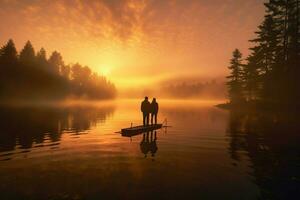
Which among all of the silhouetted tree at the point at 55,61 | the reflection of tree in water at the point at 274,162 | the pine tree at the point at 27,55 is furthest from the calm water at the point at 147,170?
the silhouetted tree at the point at 55,61

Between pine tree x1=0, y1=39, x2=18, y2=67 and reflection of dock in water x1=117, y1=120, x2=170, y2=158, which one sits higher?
pine tree x1=0, y1=39, x2=18, y2=67

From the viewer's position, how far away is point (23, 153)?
14445 millimetres

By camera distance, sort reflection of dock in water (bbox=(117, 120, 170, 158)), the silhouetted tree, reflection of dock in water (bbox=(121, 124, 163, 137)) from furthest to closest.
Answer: the silhouetted tree
reflection of dock in water (bbox=(121, 124, 163, 137))
reflection of dock in water (bbox=(117, 120, 170, 158))

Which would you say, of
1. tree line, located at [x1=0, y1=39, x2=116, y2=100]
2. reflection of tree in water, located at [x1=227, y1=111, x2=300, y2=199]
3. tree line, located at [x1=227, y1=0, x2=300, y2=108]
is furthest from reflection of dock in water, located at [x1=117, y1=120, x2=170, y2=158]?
tree line, located at [x1=0, y1=39, x2=116, y2=100]

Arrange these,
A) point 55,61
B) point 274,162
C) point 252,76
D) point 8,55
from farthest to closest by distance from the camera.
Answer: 1. point 55,61
2. point 8,55
3. point 252,76
4. point 274,162

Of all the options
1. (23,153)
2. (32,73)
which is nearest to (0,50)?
(32,73)

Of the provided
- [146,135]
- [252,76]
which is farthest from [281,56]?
[146,135]

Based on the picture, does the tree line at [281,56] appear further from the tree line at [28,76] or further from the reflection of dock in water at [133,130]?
the tree line at [28,76]

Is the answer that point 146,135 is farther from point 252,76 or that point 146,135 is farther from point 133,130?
point 252,76

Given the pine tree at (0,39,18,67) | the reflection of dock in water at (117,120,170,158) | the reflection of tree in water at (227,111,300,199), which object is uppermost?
the pine tree at (0,39,18,67)

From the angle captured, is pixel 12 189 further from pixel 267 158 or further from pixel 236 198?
pixel 267 158

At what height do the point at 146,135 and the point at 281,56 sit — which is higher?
the point at 281,56

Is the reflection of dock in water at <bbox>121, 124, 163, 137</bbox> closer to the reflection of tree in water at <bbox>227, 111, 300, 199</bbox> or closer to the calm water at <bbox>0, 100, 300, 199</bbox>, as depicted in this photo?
the calm water at <bbox>0, 100, 300, 199</bbox>

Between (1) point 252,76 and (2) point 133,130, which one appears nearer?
(2) point 133,130
